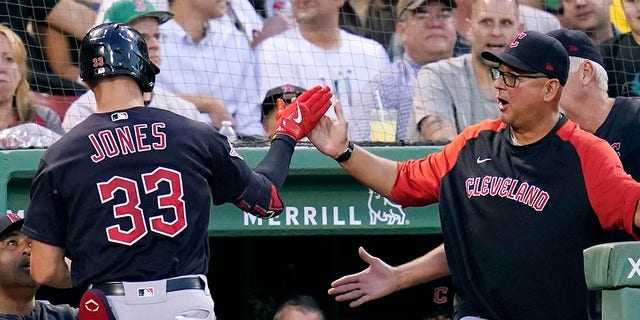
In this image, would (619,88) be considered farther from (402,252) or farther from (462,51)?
(402,252)

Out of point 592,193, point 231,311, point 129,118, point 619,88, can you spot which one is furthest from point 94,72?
point 619,88

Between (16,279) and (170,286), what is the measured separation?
1.40m

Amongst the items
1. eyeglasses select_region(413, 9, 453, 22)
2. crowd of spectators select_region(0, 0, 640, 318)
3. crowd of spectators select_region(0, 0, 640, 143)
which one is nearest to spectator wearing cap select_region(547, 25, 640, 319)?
crowd of spectators select_region(0, 0, 640, 318)

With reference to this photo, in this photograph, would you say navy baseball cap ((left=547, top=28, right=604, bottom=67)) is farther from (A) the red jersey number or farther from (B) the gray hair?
(A) the red jersey number

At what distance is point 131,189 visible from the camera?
3373 millimetres

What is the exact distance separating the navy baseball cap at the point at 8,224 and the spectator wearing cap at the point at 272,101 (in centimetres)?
168

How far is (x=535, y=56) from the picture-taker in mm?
3857

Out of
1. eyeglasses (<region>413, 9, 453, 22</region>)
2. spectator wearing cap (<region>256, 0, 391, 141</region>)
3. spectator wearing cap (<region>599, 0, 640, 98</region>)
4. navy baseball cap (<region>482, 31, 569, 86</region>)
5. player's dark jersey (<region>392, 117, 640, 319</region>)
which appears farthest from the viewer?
eyeglasses (<region>413, 9, 453, 22</region>)

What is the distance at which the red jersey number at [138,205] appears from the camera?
3352 mm

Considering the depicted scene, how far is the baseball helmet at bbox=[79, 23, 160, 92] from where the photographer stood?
3.48 metres

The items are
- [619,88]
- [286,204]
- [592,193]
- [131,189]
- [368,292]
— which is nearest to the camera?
[131,189]

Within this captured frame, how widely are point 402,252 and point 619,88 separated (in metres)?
1.54

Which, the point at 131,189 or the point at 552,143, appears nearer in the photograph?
the point at 131,189

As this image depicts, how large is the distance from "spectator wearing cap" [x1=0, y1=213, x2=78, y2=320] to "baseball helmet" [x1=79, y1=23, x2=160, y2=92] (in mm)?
1246
